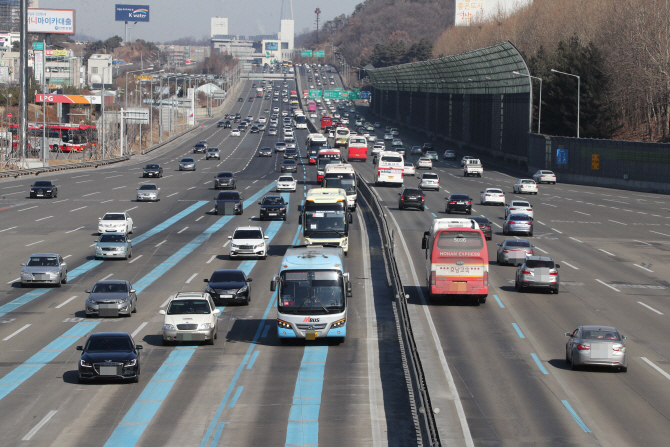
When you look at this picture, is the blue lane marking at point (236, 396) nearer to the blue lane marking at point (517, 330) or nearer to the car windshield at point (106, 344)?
the car windshield at point (106, 344)

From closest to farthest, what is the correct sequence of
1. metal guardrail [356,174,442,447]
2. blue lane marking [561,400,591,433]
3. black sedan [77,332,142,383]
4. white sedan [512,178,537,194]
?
metal guardrail [356,174,442,447]
blue lane marking [561,400,591,433]
black sedan [77,332,142,383]
white sedan [512,178,537,194]

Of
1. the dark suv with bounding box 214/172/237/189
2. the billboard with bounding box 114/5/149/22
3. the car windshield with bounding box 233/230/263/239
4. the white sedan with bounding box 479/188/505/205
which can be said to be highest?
the billboard with bounding box 114/5/149/22

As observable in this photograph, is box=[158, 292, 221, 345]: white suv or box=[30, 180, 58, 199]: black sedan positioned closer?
box=[158, 292, 221, 345]: white suv

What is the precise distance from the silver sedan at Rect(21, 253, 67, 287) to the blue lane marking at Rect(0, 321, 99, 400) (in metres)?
7.24

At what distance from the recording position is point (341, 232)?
1598 inches

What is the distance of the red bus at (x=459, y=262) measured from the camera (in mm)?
30461

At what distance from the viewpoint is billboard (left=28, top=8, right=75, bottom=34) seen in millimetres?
187250

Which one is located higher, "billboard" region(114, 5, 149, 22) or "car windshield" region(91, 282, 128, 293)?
"billboard" region(114, 5, 149, 22)

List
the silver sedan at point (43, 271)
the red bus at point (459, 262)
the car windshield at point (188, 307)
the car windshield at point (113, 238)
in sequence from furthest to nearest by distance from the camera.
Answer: the car windshield at point (113, 238), the silver sedan at point (43, 271), the red bus at point (459, 262), the car windshield at point (188, 307)

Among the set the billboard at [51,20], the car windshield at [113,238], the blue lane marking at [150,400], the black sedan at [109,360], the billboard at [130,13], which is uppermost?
the billboard at [130,13]

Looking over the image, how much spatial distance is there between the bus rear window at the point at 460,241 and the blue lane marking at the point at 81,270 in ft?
53.1

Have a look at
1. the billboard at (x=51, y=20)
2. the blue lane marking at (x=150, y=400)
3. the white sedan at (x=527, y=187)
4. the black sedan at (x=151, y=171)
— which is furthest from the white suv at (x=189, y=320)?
the billboard at (x=51, y=20)

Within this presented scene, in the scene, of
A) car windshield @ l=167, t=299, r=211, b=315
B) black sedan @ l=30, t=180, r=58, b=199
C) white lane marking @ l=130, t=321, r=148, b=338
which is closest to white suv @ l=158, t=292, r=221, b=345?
car windshield @ l=167, t=299, r=211, b=315

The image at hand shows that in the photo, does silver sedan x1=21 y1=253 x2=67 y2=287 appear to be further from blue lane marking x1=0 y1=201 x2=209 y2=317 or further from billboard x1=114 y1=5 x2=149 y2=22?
billboard x1=114 y1=5 x2=149 y2=22
